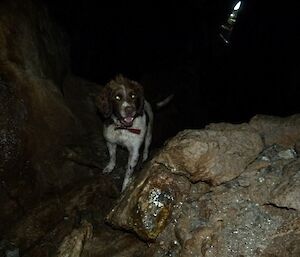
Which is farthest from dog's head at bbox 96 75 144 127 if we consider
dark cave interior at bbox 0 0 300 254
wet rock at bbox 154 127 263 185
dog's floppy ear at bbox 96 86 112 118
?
wet rock at bbox 154 127 263 185

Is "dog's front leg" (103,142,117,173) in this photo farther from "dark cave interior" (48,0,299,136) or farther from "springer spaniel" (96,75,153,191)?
"dark cave interior" (48,0,299,136)

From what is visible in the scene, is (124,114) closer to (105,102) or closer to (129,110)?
(129,110)

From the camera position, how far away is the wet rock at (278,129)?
4.77 metres

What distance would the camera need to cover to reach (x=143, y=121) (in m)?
6.11

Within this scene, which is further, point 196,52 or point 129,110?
point 196,52

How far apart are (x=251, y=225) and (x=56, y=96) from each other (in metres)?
4.34

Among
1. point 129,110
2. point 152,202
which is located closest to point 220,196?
point 152,202

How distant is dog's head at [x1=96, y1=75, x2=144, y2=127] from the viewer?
222 inches

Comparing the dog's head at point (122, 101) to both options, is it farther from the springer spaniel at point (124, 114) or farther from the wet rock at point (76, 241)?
the wet rock at point (76, 241)

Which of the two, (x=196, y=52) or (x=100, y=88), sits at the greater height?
(x=196, y=52)

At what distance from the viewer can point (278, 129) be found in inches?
193

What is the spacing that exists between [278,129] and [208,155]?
114cm

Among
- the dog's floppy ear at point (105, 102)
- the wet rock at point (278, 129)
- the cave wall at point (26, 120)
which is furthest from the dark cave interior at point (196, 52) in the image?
the dog's floppy ear at point (105, 102)

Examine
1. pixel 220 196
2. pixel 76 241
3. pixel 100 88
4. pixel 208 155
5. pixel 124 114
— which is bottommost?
pixel 76 241
